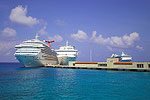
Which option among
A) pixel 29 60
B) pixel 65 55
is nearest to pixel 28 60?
pixel 29 60

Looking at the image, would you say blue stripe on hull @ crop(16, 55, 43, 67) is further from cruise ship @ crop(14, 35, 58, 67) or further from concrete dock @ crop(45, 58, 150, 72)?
concrete dock @ crop(45, 58, 150, 72)

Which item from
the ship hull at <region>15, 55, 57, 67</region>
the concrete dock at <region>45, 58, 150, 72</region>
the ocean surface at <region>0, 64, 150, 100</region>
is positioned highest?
the ship hull at <region>15, 55, 57, 67</region>

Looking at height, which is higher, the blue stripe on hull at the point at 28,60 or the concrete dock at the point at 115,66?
the blue stripe on hull at the point at 28,60

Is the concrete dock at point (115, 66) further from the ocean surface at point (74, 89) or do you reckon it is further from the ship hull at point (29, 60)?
the ocean surface at point (74, 89)

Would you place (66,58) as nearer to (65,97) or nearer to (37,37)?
(37,37)

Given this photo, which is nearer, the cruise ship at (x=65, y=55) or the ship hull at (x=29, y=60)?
the ship hull at (x=29, y=60)

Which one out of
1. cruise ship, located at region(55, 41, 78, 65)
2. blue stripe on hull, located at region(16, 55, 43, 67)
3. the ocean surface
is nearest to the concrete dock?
cruise ship, located at region(55, 41, 78, 65)

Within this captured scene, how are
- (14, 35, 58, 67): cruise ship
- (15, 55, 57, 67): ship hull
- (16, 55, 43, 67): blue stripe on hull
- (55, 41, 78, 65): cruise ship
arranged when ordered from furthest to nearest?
(55, 41, 78, 65): cruise ship
(14, 35, 58, 67): cruise ship
(15, 55, 57, 67): ship hull
(16, 55, 43, 67): blue stripe on hull

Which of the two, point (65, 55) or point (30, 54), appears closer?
point (30, 54)

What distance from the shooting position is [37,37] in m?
93.8

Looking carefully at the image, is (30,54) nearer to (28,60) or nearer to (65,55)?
(28,60)

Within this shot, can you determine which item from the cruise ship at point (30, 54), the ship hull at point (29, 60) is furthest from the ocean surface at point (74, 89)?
the cruise ship at point (30, 54)

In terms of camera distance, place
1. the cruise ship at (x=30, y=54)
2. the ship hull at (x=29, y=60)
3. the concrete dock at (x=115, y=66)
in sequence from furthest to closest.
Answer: the cruise ship at (x=30, y=54)
the ship hull at (x=29, y=60)
the concrete dock at (x=115, y=66)

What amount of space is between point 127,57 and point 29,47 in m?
122
